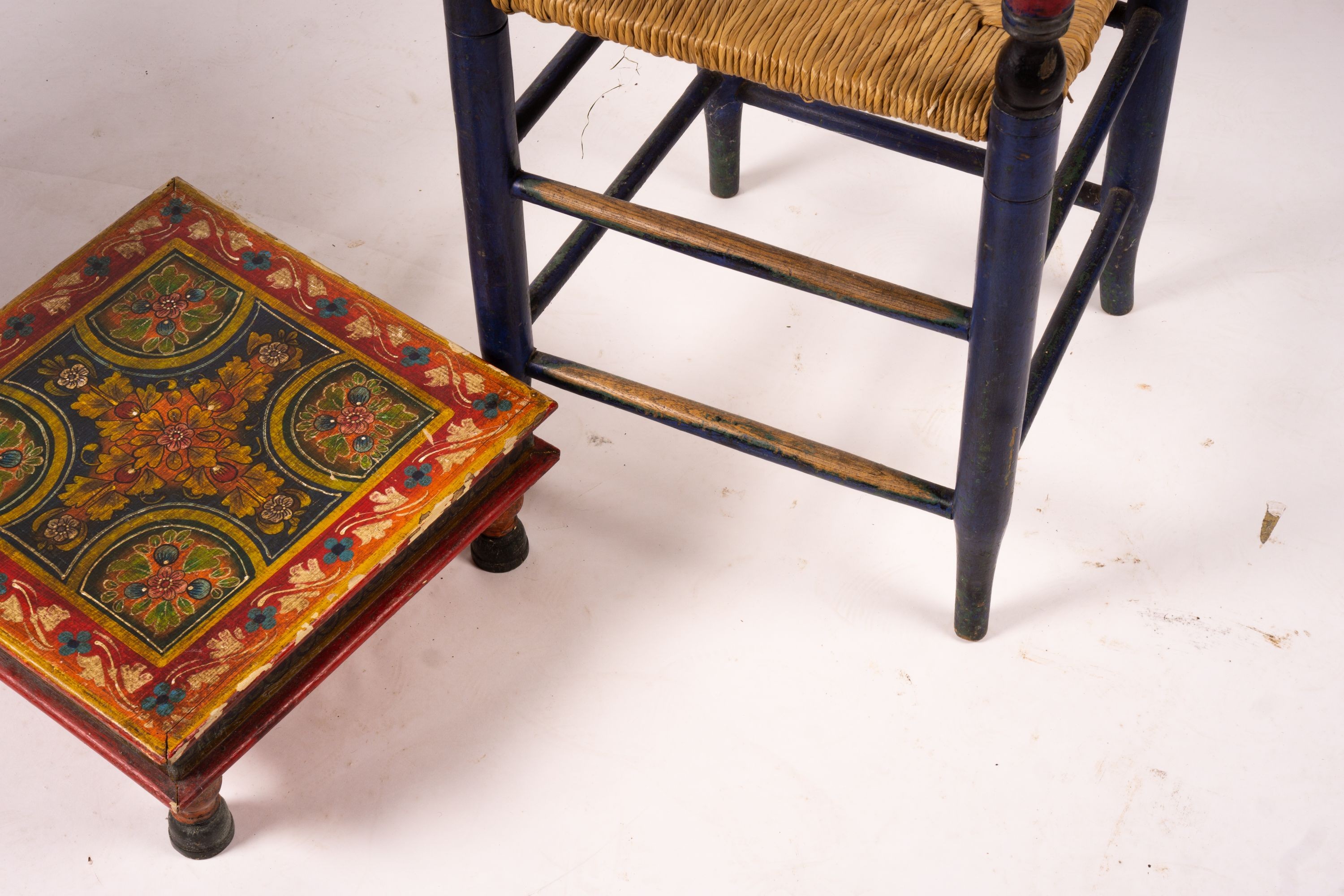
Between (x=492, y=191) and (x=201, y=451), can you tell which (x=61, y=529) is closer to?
(x=201, y=451)

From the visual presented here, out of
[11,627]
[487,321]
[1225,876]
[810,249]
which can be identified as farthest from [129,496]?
[1225,876]

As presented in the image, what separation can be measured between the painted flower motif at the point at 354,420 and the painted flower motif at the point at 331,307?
100mm

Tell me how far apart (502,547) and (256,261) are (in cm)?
33

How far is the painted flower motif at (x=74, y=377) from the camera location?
1337mm

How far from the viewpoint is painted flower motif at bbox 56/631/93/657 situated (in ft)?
3.90

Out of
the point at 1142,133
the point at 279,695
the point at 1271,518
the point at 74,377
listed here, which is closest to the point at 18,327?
the point at 74,377

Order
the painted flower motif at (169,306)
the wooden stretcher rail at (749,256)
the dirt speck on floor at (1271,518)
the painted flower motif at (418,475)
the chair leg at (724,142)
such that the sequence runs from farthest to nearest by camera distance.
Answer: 1. the chair leg at (724,142)
2. the dirt speck on floor at (1271,518)
3. the painted flower motif at (169,306)
4. the painted flower motif at (418,475)
5. the wooden stretcher rail at (749,256)

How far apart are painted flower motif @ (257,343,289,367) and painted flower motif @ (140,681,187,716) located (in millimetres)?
302

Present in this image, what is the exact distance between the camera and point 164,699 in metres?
1.17

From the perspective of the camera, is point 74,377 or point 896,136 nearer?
point 74,377

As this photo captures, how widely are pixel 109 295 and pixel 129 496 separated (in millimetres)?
215

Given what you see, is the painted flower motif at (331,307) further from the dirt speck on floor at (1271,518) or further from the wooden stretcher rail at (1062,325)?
the dirt speck on floor at (1271,518)

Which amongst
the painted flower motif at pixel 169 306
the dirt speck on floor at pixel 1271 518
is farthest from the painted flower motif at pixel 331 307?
the dirt speck on floor at pixel 1271 518

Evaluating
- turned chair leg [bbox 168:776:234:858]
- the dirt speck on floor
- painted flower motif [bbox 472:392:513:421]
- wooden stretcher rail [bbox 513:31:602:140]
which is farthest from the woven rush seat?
turned chair leg [bbox 168:776:234:858]
